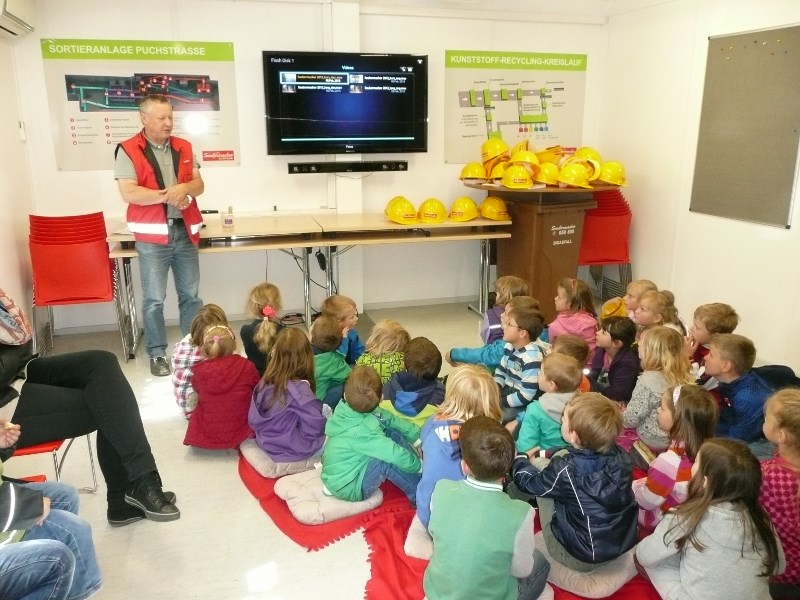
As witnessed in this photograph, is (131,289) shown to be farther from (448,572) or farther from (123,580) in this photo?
(448,572)

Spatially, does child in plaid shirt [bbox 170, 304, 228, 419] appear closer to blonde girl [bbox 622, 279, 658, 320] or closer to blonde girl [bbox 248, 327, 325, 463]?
blonde girl [bbox 248, 327, 325, 463]

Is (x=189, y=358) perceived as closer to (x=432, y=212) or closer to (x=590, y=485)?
(x=590, y=485)

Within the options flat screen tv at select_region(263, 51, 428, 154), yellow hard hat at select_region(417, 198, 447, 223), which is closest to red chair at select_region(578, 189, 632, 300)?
yellow hard hat at select_region(417, 198, 447, 223)

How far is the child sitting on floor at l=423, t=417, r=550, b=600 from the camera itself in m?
1.81

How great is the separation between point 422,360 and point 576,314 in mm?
1280

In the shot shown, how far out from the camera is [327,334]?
10.8 feet

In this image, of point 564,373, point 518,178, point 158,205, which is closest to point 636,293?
point 564,373

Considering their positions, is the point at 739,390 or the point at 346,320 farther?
the point at 346,320

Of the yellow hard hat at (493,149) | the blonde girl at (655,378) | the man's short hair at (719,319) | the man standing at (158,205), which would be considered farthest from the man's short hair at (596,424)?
the yellow hard hat at (493,149)

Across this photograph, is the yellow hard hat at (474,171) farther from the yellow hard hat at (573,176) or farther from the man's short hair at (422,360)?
the man's short hair at (422,360)

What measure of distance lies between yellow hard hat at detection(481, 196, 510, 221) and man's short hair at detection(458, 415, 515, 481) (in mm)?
3593

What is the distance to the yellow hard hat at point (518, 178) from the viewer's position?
16.5 feet

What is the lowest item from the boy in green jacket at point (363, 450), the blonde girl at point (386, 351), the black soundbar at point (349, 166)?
the boy in green jacket at point (363, 450)

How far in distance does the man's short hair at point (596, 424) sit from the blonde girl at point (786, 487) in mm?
495
